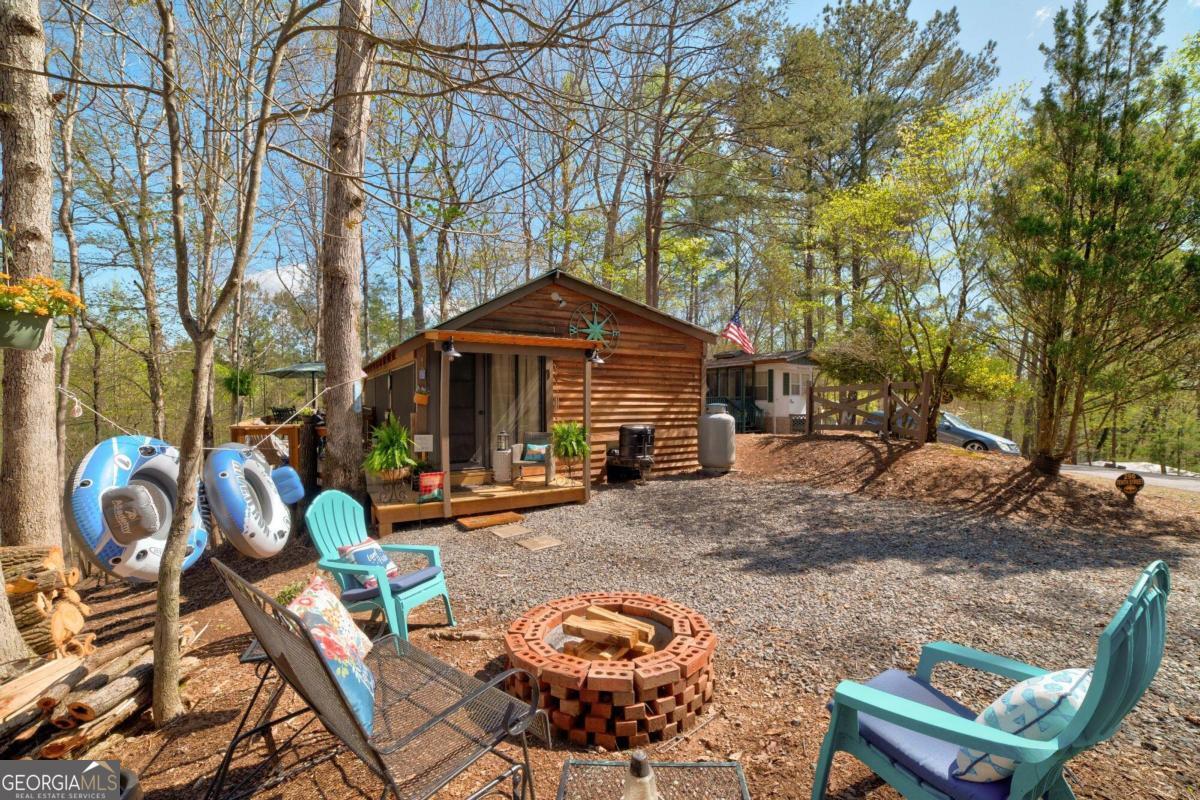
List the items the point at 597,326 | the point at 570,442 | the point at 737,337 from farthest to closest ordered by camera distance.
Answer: the point at 737,337 → the point at 597,326 → the point at 570,442

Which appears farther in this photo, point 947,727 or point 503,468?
point 503,468

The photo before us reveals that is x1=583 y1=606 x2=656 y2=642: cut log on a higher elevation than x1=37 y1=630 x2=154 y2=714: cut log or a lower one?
higher

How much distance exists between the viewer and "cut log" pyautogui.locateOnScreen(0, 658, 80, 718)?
90.6 inches

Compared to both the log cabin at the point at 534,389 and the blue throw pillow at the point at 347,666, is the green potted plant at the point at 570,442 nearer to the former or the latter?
the log cabin at the point at 534,389

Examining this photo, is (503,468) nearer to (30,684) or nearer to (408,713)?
(30,684)

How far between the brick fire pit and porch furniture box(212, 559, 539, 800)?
32 centimetres

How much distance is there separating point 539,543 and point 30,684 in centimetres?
403

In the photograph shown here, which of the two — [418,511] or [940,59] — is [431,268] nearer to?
[418,511]

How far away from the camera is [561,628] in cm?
317

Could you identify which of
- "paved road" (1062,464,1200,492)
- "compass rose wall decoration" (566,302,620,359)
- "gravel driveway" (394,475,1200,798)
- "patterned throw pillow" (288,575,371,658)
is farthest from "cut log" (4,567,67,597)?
"paved road" (1062,464,1200,492)

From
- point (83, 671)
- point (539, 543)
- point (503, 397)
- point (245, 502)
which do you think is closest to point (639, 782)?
point (83, 671)

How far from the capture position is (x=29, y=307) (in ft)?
8.29

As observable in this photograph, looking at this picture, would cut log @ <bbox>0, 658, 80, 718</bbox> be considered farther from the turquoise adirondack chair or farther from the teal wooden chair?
the turquoise adirondack chair

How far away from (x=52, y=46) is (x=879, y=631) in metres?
12.5
